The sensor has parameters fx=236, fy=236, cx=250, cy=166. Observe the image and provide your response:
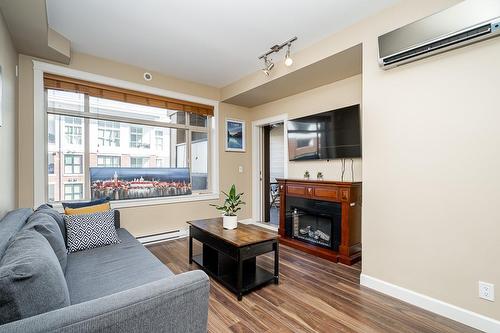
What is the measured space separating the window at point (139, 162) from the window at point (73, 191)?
2.43 feet

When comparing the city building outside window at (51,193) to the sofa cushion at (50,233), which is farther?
the city building outside window at (51,193)

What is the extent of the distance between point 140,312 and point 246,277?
69.4 inches

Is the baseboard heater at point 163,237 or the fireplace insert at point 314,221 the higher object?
the fireplace insert at point 314,221

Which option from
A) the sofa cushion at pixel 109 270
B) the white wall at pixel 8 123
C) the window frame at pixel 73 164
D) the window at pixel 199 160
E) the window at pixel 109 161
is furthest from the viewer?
the window at pixel 199 160

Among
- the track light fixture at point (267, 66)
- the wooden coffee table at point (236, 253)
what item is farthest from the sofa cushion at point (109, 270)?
the track light fixture at point (267, 66)

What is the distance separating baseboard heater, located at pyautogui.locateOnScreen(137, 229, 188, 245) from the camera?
3658 millimetres

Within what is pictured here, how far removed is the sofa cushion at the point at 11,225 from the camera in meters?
1.24

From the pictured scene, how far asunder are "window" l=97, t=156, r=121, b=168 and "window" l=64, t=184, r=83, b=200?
395 mm

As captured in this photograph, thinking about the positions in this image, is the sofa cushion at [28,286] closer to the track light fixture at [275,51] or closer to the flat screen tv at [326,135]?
the track light fixture at [275,51]

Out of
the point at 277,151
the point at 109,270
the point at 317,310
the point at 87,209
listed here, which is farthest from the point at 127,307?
the point at 277,151

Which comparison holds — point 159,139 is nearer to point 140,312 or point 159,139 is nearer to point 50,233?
point 50,233

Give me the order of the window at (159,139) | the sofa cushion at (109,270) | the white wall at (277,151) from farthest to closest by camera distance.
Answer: the white wall at (277,151) → the window at (159,139) → the sofa cushion at (109,270)

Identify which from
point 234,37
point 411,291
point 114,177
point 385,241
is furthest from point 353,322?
point 114,177

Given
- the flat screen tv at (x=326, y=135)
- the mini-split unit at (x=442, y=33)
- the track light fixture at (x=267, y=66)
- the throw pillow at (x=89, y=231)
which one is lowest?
the throw pillow at (x=89, y=231)
